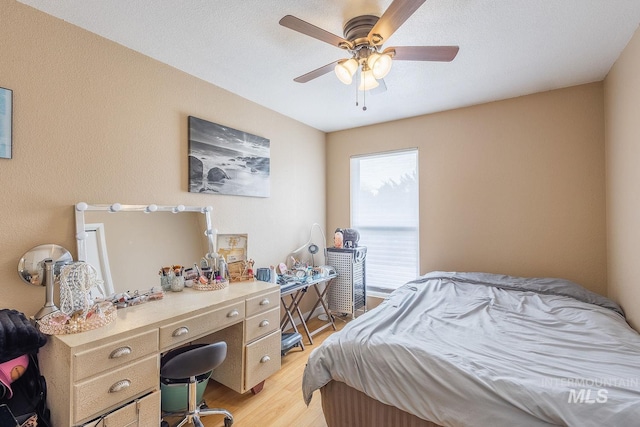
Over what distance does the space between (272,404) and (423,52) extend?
2.55m

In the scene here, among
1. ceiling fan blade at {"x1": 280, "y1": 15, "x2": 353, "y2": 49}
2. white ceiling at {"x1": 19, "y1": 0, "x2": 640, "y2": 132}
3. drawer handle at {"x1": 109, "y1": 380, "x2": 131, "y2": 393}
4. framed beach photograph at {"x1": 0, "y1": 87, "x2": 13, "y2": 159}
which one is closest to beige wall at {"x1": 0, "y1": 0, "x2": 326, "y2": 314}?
framed beach photograph at {"x1": 0, "y1": 87, "x2": 13, "y2": 159}

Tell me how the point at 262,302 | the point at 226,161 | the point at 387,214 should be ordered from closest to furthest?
the point at 262,302 → the point at 226,161 → the point at 387,214

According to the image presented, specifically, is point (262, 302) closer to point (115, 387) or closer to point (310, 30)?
point (115, 387)

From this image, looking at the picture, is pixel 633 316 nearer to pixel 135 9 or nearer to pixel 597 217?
pixel 597 217

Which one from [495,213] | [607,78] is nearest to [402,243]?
[495,213]

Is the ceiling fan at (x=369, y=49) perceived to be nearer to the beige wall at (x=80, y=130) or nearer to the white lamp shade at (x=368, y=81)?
the white lamp shade at (x=368, y=81)

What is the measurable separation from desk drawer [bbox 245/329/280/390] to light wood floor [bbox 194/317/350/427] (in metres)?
0.14

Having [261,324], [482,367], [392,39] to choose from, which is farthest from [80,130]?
[482,367]

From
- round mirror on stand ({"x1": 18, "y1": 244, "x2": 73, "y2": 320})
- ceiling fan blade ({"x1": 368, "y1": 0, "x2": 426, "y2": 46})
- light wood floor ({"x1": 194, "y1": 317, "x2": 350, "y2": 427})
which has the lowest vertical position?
light wood floor ({"x1": 194, "y1": 317, "x2": 350, "y2": 427})

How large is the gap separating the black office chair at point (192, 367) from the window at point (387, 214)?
2.50m

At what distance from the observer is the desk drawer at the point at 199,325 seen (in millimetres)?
1679

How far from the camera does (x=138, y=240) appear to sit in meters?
2.14

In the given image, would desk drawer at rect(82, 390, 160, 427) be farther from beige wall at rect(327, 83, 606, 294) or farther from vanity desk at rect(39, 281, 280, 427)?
beige wall at rect(327, 83, 606, 294)

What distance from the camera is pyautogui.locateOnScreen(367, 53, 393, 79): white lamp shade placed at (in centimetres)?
165
